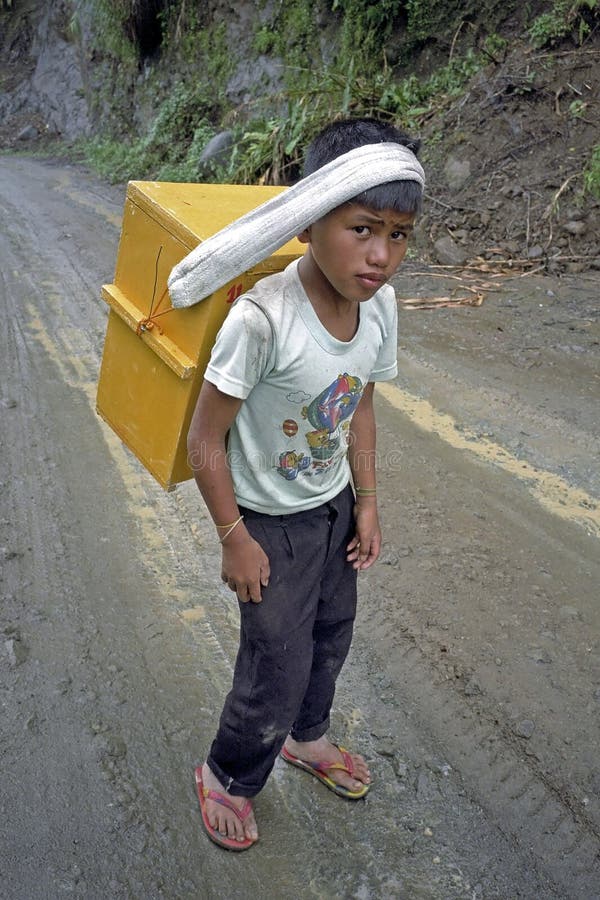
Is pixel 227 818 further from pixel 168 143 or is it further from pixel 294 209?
pixel 168 143

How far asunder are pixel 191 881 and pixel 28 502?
2.13 m

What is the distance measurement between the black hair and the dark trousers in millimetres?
776

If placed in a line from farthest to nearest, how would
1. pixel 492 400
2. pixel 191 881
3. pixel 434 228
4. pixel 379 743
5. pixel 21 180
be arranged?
pixel 21 180
pixel 434 228
pixel 492 400
pixel 379 743
pixel 191 881

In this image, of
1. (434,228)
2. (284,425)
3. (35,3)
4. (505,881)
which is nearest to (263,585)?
(284,425)

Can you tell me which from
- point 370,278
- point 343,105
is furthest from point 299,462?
point 343,105

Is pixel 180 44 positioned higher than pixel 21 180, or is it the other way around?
pixel 180 44

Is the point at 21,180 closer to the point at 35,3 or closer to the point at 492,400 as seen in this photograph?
the point at 492,400

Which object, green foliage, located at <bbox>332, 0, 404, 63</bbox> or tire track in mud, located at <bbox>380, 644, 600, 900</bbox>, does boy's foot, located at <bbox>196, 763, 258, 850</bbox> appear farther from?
green foliage, located at <bbox>332, 0, 404, 63</bbox>

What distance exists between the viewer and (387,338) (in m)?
1.99

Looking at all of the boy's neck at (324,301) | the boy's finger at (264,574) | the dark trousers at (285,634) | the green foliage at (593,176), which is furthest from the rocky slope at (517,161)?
the boy's finger at (264,574)

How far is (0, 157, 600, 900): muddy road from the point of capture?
2.11 meters

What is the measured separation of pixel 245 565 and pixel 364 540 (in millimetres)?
417

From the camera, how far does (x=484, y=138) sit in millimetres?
7938

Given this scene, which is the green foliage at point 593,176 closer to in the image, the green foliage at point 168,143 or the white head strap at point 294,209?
the white head strap at point 294,209
